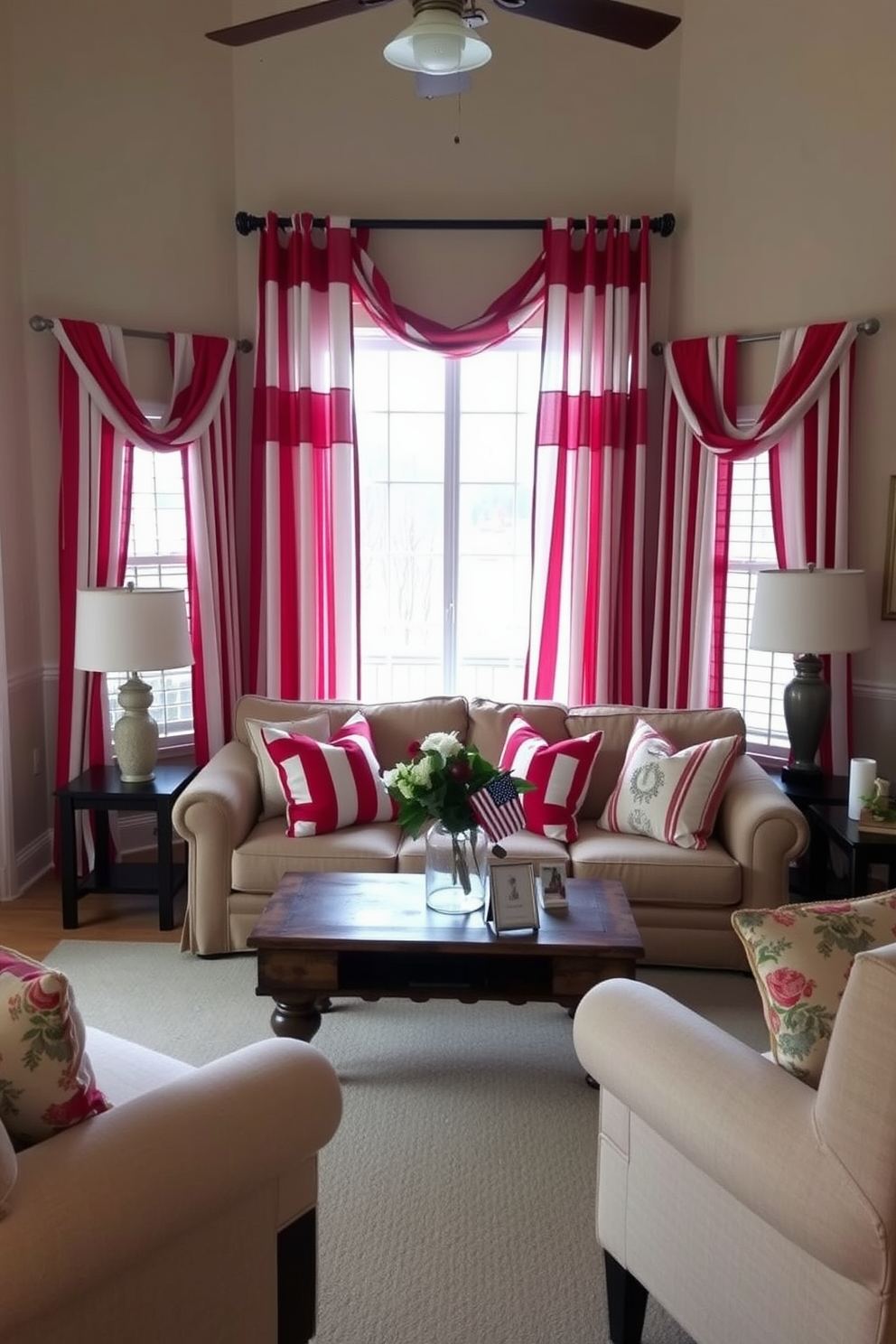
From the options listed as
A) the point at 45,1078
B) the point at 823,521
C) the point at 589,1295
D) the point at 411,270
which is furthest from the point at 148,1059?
the point at 411,270

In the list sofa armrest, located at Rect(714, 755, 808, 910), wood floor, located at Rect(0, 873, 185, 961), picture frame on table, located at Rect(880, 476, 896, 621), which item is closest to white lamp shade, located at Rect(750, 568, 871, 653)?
picture frame on table, located at Rect(880, 476, 896, 621)

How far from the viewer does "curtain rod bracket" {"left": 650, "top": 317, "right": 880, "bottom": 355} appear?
432cm

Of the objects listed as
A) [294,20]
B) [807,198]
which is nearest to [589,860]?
[294,20]

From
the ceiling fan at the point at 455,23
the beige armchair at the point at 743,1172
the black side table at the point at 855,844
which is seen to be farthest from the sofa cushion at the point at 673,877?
the ceiling fan at the point at 455,23

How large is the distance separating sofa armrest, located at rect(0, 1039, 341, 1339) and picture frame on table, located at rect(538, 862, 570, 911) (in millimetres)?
1322

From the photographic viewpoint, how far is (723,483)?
476 centimetres

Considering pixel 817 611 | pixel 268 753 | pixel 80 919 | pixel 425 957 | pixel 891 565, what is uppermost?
pixel 891 565

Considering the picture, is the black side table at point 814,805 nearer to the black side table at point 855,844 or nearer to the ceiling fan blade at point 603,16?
the black side table at point 855,844

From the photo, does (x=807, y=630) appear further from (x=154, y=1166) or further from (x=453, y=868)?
(x=154, y=1166)

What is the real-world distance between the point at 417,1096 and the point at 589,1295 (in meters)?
0.85

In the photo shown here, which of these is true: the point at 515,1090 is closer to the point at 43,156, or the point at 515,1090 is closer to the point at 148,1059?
the point at 148,1059

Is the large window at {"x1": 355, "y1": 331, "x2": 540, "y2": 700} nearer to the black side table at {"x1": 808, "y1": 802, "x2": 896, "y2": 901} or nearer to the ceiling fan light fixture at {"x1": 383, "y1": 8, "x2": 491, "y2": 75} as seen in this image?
the black side table at {"x1": 808, "y1": 802, "x2": 896, "y2": 901}

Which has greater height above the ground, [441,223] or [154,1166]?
[441,223]

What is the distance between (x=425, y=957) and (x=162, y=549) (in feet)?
8.59
